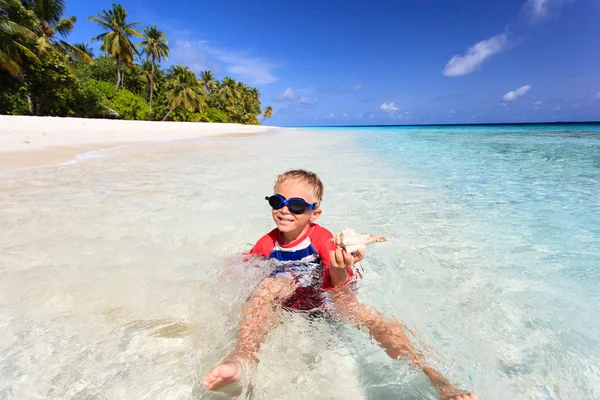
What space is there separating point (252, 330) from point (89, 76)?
50157 millimetres

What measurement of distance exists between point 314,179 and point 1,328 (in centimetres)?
206

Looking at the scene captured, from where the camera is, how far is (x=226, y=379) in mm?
1370

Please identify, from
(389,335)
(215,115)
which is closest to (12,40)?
(389,335)

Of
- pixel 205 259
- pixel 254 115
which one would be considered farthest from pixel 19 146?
pixel 254 115

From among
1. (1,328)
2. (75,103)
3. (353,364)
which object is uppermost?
(75,103)

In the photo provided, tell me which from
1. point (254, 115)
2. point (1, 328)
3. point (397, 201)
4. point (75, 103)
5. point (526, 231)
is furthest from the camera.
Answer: point (254, 115)

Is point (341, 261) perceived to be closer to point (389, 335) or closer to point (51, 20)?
point (389, 335)

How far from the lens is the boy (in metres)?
1.63

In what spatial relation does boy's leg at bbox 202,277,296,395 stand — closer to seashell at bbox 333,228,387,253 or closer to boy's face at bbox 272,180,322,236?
boy's face at bbox 272,180,322,236

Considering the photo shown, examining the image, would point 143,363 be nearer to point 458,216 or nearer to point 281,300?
point 281,300

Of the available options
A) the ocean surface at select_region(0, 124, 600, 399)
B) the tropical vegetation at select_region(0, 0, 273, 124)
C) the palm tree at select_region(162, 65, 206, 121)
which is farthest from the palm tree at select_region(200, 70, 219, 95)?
the ocean surface at select_region(0, 124, 600, 399)

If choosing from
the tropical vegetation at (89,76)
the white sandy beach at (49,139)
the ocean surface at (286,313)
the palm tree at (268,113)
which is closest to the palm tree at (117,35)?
the tropical vegetation at (89,76)

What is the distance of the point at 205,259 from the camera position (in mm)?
3006

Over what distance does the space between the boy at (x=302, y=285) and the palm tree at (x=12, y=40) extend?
85.1ft
